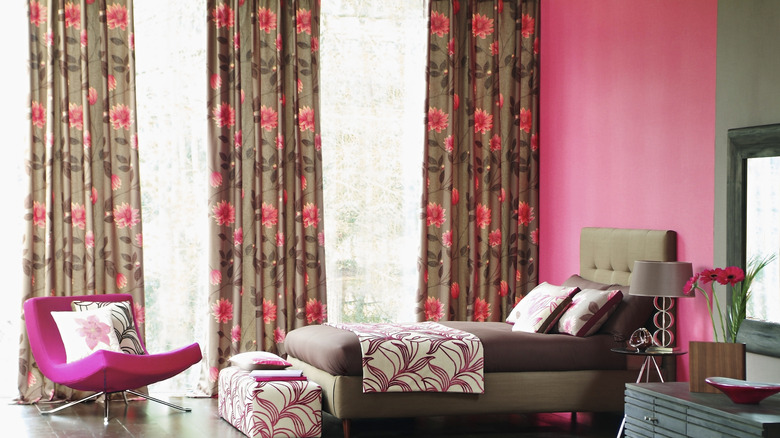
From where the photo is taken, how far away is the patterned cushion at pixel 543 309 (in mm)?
5492

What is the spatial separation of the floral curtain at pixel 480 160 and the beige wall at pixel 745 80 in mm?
2314

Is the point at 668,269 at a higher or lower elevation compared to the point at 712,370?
higher

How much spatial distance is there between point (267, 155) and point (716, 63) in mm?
3112

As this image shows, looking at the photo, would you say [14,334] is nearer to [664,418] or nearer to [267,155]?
[267,155]

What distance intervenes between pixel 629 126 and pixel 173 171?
315 centimetres

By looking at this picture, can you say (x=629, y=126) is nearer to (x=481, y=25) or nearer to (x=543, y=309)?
(x=543, y=309)

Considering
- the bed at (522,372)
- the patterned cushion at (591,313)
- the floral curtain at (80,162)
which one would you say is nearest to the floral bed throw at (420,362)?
the bed at (522,372)

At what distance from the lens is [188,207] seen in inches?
257

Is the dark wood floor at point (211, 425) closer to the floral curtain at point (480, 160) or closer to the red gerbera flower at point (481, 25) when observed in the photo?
the floral curtain at point (480, 160)

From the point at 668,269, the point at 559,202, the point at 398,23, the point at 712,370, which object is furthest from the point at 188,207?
the point at 712,370

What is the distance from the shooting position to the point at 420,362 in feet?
16.6

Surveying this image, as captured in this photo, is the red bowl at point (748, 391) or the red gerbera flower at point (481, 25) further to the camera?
the red gerbera flower at point (481, 25)

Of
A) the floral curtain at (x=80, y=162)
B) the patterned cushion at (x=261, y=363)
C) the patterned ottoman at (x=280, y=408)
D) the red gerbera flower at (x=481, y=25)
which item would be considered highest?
the red gerbera flower at (x=481, y=25)

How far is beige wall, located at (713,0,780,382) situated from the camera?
4531 mm
